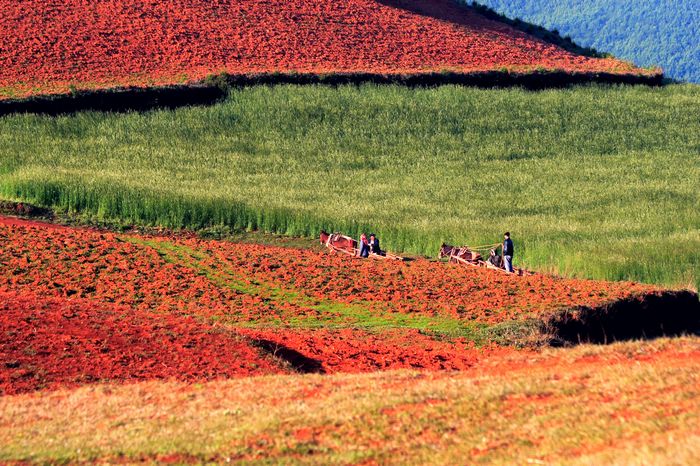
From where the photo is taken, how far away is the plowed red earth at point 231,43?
60844 millimetres

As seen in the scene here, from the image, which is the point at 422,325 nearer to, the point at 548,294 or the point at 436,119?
the point at 548,294

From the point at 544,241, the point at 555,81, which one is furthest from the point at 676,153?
the point at 544,241

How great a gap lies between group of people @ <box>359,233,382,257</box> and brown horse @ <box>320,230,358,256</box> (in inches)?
26.2

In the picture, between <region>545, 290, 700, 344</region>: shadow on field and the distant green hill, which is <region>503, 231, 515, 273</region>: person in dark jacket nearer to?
<region>545, 290, 700, 344</region>: shadow on field

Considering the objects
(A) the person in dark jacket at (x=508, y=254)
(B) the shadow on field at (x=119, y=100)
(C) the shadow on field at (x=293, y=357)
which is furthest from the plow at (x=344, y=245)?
(B) the shadow on field at (x=119, y=100)

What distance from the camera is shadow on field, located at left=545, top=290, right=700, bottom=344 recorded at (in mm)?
27203

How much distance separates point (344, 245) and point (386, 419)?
73.1ft

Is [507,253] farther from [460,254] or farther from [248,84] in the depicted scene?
[248,84]

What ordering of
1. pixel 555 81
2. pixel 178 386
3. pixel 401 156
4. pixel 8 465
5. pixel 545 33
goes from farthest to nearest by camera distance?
pixel 545 33 < pixel 555 81 < pixel 401 156 < pixel 178 386 < pixel 8 465

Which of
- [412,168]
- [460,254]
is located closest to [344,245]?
[460,254]

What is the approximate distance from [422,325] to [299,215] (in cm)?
1478

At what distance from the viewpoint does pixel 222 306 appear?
96.4 feet

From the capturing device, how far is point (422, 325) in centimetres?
2812

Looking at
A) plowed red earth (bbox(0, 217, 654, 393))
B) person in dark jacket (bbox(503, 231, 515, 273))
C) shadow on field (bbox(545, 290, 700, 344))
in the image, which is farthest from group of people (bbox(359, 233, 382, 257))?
shadow on field (bbox(545, 290, 700, 344))
